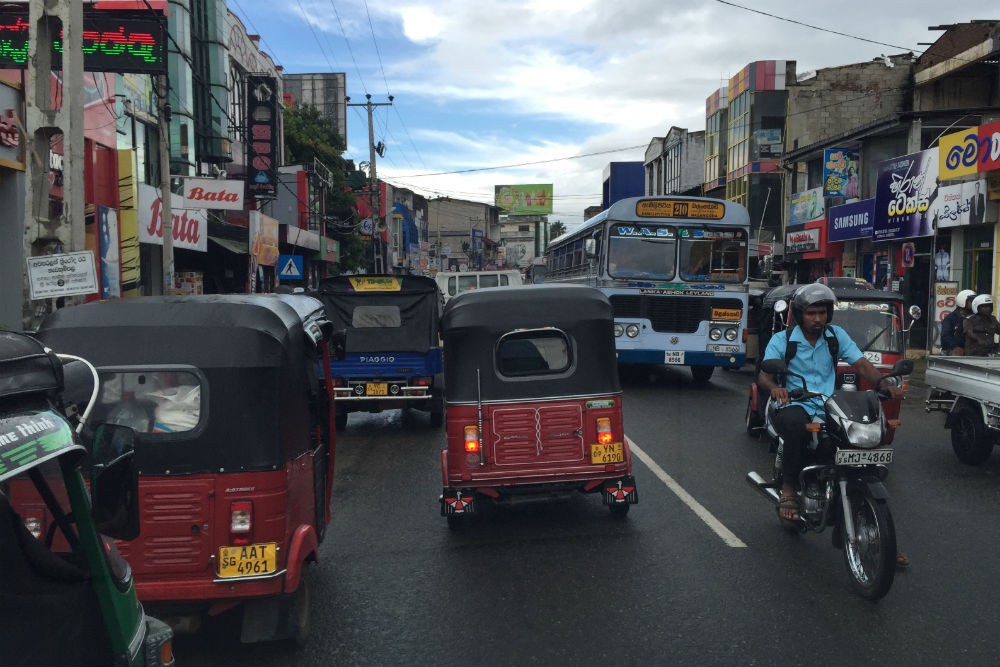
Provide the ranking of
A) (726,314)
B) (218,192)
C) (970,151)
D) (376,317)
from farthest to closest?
(970,151), (218,192), (726,314), (376,317)

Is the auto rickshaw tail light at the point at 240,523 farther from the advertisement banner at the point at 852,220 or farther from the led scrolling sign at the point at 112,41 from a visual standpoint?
the advertisement banner at the point at 852,220

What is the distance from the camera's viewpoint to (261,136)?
100 feet

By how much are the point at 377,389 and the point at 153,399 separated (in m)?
7.93

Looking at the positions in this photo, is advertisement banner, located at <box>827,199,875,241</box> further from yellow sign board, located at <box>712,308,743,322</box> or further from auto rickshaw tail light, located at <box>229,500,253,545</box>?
auto rickshaw tail light, located at <box>229,500,253,545</box>

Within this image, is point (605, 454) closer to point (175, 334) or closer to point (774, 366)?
point (774, 366)

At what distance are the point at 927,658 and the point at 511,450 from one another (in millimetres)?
3467

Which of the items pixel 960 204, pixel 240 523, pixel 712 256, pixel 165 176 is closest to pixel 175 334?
pixel 240 523

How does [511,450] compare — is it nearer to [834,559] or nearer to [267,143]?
[834,559]

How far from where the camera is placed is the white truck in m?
8.88

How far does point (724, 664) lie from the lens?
14.6 ft

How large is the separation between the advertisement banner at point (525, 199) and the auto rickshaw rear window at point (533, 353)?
9282 centimetres

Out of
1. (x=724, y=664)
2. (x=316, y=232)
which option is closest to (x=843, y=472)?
(x=724, y=664)

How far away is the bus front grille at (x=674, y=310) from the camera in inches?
658

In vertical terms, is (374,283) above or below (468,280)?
below
